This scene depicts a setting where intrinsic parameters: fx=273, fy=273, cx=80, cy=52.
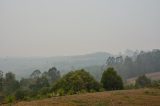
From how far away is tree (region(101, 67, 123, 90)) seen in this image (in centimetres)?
4200

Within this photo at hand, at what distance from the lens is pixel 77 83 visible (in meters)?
40.8

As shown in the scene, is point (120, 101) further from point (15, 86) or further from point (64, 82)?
point (15, 86)

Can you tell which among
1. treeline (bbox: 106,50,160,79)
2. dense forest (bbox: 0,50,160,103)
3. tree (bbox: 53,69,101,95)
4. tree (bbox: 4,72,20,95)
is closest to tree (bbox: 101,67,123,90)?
dense forest (bbox: 0,50,160,103)

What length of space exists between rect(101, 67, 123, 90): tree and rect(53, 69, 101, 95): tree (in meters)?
1.69

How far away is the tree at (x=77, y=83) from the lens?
40.7 metres

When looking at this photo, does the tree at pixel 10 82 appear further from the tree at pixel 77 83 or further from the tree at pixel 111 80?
the tree at pixel 111 80

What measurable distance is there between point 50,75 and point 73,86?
42382 mm

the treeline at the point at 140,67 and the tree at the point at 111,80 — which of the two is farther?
the treeline at the point at 140,67

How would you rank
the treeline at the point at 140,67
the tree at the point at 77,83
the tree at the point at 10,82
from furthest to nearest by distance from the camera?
the treeline at the point at 140,67, the tree at the point at 10,82, the tree at the point at 77,83

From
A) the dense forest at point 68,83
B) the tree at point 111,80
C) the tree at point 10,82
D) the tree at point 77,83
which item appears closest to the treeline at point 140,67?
the dense forest at point 68,83

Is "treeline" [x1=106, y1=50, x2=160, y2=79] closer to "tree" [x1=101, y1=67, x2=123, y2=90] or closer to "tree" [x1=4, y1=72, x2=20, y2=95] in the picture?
"tree" [x1=4, y1=72, x2=20, y2=95]

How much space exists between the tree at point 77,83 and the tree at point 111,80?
1689 millimetres

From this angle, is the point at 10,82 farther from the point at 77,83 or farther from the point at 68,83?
the point at 77,83

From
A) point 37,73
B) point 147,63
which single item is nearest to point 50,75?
point 37,73
